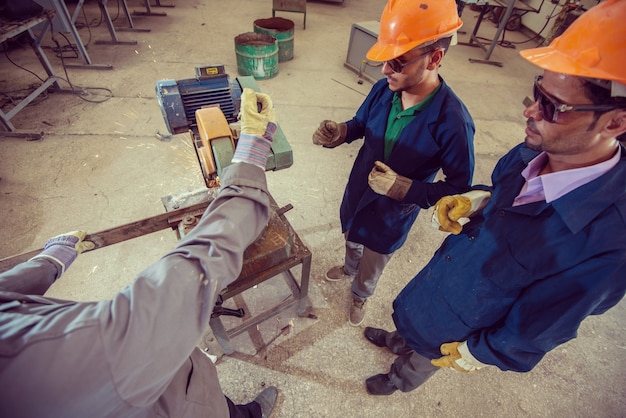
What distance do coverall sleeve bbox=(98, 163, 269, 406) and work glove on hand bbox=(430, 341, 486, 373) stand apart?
121cm

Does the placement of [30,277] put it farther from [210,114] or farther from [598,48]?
[598,48]

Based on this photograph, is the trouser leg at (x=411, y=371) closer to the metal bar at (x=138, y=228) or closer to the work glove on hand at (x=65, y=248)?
the metal bar at (x=138, y=228)

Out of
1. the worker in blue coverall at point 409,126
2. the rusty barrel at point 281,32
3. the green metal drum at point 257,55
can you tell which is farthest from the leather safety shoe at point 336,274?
the rusty barrel at point 281,32

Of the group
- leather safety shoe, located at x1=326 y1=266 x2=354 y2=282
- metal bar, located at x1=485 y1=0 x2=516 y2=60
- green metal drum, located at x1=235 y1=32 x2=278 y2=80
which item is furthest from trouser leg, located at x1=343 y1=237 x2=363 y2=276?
metal bar, located at x1=485 y1=0 x2=516 y2=60

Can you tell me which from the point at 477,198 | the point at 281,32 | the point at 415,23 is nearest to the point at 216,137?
the point at 415,23

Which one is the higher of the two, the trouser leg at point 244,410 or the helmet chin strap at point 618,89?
the helmet chin strap at point 618,89

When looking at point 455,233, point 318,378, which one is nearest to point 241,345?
point 318,378

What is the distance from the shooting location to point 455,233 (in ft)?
5.12

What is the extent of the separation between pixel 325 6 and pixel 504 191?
925 centimetres

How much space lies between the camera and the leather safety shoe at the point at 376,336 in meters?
2.39

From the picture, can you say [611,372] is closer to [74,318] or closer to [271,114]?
[271,114]

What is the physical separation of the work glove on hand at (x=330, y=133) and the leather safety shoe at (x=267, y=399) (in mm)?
1805

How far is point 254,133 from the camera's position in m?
1.22

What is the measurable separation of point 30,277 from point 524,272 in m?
1.83
